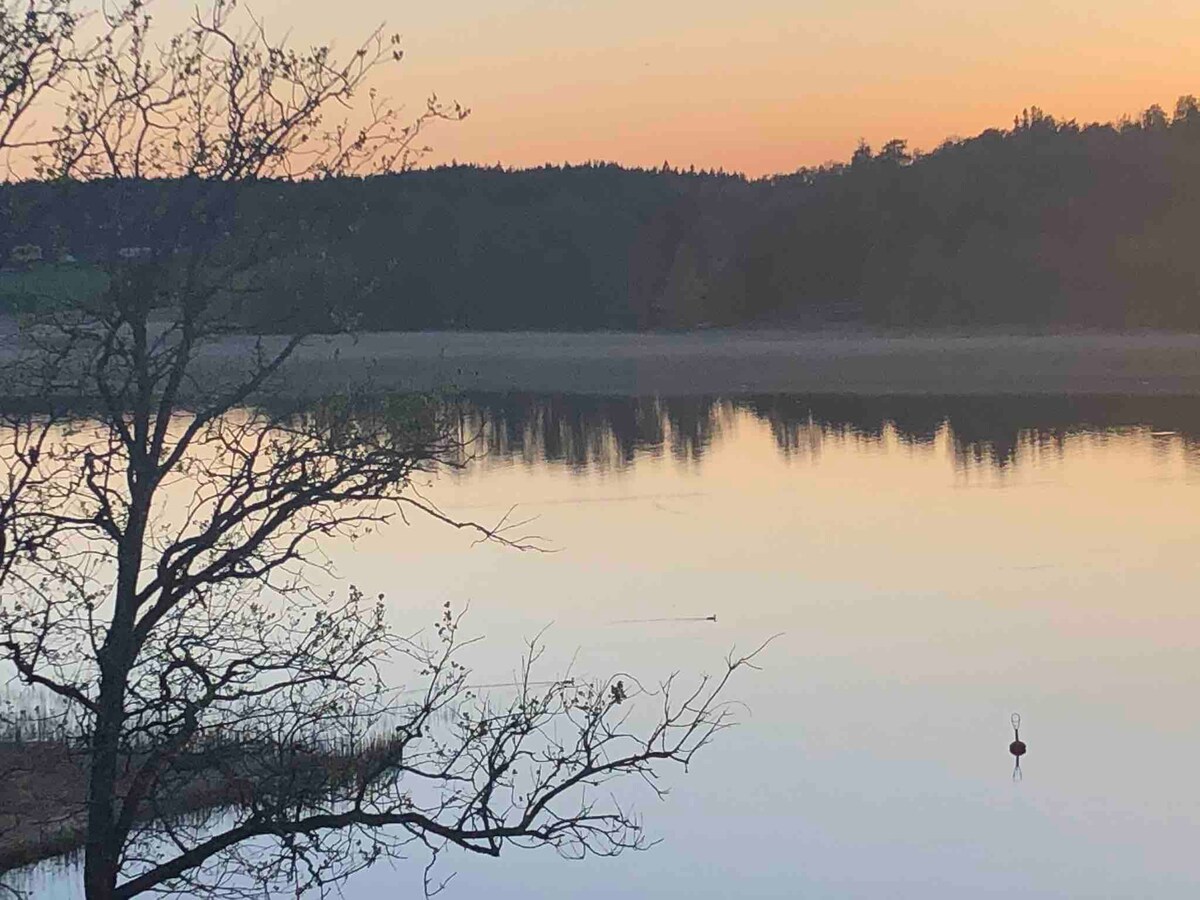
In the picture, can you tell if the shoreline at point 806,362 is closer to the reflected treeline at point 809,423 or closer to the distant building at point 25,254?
the reflected treeline at point 809,423

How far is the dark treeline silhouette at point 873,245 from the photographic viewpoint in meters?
40.9

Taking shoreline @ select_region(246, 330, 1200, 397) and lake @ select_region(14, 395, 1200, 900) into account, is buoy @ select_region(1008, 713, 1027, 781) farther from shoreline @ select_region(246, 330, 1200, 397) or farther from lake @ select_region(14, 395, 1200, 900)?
shoreline @ select_region(246, 330, 1200, 397)

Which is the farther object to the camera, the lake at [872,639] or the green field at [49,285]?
the lake at [872,639]

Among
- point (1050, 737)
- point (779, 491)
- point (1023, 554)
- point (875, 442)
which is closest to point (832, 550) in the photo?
point (1023, 554)

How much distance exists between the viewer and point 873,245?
46250mm

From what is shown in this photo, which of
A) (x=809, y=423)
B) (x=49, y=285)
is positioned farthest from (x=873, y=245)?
(x=49, y=285)

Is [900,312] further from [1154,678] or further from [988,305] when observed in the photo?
[1154,678]

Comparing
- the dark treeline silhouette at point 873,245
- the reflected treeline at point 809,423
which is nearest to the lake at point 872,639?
the reflected treeline at point 809,423

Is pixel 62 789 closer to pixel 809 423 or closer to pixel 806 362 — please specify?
pixel 809 423

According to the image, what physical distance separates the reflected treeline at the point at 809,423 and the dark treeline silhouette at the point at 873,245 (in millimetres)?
6338

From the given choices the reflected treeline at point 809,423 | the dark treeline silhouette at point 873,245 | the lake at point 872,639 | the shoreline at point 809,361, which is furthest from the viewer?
the dark treeline silhouette at point 873,245

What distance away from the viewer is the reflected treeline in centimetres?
2303

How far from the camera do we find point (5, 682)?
9.47 metres

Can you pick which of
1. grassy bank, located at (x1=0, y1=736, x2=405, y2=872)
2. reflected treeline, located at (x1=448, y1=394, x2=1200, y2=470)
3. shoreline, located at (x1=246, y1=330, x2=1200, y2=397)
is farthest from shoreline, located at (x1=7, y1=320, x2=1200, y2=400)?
grassy bank, located at (x1=0, y1=736, x2=405, y2=872)
